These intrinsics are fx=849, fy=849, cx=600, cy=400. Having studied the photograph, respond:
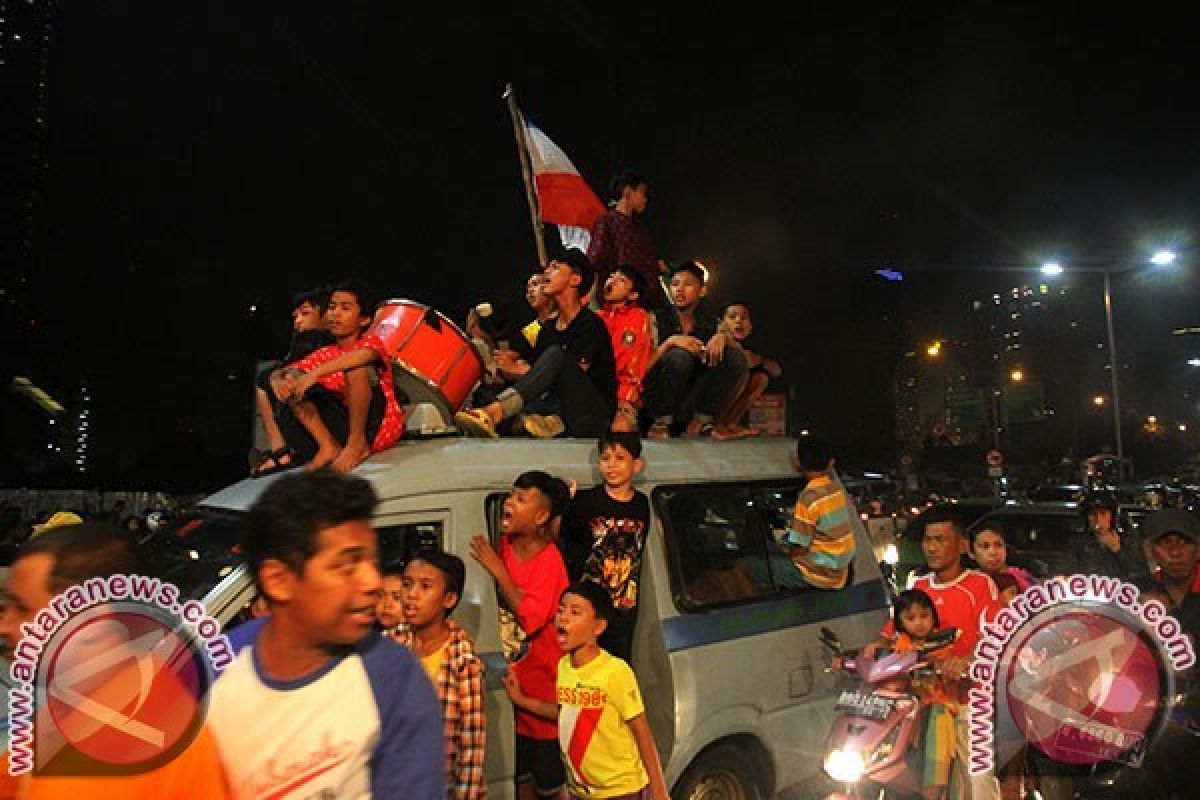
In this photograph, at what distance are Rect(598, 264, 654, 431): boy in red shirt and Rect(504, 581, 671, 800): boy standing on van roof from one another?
221cm

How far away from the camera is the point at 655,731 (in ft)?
13.0

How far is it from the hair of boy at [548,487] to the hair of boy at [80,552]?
1.69m

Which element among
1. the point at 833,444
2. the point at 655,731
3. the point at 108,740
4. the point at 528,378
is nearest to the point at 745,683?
the point at 655,731

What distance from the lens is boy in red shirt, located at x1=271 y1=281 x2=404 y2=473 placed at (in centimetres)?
386

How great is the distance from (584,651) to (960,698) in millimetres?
1862

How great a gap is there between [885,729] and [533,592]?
1.75m

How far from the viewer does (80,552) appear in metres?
2.17

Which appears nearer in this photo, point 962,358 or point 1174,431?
point 962,358

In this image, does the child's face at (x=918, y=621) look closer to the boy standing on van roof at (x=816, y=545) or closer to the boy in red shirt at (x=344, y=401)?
the boy standing on van roof at (x=816, y=545)

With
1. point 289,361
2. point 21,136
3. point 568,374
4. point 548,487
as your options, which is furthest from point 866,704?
point 21,136

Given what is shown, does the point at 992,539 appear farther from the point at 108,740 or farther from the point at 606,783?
the point at 108,740

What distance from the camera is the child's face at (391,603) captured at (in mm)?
3194

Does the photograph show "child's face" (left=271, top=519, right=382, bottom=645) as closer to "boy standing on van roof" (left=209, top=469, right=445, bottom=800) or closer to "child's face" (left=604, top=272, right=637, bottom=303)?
"boy standing on van roof" (left=209, top=469, right=445, bottom=800)

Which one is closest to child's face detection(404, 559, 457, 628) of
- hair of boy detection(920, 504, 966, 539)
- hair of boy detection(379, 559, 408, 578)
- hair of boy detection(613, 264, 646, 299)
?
hair of boy detection(379, 559, 408, 578)
